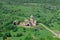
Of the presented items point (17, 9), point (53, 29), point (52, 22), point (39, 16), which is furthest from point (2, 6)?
point (53, 29)

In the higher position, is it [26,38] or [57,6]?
[26,38]

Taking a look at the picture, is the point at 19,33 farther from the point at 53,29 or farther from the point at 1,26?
the point at 53,29

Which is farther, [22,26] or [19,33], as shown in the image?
[22,26]

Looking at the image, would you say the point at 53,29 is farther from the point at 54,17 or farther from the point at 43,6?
the point at 43,6

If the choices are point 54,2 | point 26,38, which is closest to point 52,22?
point 26,38

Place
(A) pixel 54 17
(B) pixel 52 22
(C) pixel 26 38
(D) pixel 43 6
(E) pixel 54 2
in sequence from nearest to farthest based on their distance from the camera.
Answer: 1. (C) pixel 26 38
2. (B) pixel 52 22
3. (A) pixel 54 17
4. (D) pixel 43 6
5. (E) pixel 54 2

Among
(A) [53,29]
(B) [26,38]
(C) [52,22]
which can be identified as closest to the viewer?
(B) [26,38]
